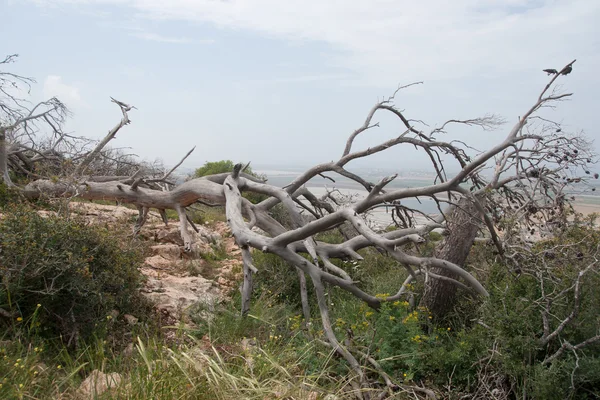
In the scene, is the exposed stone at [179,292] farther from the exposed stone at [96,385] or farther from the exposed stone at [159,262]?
the exposed stone at [96,385]

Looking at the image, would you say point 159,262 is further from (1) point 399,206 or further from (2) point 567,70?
(2) point 567,70

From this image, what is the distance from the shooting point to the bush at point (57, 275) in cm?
482

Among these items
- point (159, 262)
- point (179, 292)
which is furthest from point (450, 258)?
point (159, 262)

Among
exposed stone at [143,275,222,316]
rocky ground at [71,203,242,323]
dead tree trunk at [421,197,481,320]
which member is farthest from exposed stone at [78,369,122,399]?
dead tree trunk at [421,197,481,320]

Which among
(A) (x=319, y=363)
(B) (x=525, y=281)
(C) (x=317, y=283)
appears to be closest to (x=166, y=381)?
(A) (x=319, y=363)

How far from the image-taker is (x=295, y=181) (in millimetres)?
7453

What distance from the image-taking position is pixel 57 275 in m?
4.86

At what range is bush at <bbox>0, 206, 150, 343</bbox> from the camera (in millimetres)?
4820

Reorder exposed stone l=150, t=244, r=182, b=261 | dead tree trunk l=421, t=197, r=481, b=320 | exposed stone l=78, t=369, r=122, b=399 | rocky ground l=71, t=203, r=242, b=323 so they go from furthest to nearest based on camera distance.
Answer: exposed stone l=150, t=244, r=182, b=261 < dead tree trunk l=421, t=197, r=481, b=320 < rocky ground l=71, t=203, r=242, b=323 < exposed stone l=78, t=369, r=122, b=399

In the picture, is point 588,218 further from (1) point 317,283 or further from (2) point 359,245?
(1) point 317,283

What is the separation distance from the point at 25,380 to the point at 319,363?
8.43 ft

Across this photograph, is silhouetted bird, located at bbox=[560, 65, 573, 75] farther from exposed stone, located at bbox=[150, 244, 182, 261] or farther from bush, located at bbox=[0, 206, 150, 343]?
exposed stone, located at bbox=[150, 244, 182, 261]

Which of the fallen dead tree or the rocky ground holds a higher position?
the fallen dead tree

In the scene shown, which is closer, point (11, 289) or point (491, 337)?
point (11, 289)
